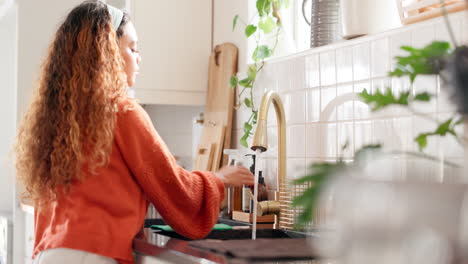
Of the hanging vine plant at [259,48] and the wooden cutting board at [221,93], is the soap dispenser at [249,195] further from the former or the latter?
the wooden cutting board at [221,93]

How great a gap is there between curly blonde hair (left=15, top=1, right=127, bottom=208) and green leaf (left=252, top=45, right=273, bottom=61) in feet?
2.29

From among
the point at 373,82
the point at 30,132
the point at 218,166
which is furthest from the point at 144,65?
the point at 373,82

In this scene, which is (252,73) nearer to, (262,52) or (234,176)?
(262,52)

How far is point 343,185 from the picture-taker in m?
0.80

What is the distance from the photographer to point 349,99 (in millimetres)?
2066

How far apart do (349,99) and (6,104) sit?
3.49m

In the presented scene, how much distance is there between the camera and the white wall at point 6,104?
473 centimetres

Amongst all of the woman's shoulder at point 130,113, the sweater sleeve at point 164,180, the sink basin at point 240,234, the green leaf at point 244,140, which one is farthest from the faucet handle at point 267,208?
the woman's shoulder at point 130,113

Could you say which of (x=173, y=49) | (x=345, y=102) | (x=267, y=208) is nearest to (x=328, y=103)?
(x=345, y=102)

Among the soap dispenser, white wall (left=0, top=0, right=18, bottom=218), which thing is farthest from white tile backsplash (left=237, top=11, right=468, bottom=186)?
white wall (left=0, top=0, right=18, bottom=218)

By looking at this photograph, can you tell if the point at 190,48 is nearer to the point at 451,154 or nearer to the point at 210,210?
the point at 210,210

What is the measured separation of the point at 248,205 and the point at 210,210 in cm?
49

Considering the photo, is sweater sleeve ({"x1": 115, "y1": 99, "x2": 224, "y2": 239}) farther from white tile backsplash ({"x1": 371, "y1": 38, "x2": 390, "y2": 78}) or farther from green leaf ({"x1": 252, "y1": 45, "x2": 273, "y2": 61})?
green leaf ({"x1": 252, "y1": 45, "x2": 273, "y2": 61})

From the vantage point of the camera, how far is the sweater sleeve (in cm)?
183
